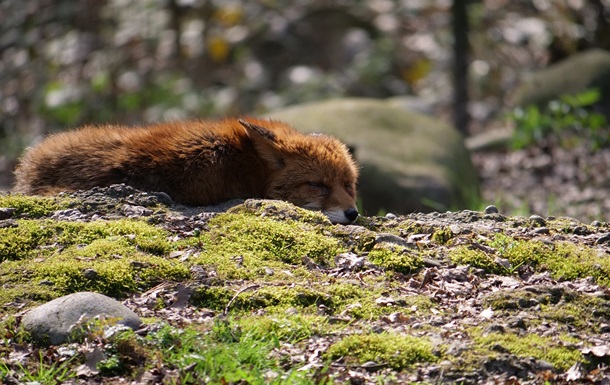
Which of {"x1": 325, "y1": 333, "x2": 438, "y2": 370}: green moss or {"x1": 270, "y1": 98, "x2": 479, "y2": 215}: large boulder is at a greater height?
{"x1": 325, "y1": 333, "x2": 438, "y2": 370}: green moss

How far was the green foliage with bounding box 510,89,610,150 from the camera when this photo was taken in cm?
1296

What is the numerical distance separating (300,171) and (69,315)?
9.28ft

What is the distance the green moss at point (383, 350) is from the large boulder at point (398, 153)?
19.7ft

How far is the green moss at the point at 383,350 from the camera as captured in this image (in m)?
4.43

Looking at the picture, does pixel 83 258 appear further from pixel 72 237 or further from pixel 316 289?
pixel 316 289

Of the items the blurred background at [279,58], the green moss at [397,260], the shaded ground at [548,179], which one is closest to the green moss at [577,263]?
the green moss at [397,260]

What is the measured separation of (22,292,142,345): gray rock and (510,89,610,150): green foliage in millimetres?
9716

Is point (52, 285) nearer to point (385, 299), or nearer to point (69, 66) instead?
point (385, 299)

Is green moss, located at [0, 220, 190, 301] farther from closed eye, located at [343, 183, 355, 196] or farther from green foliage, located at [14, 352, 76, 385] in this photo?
closed eye, located at [343, 183, 355, 196]

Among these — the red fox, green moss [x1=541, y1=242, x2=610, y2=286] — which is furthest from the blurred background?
green moss [x1=541, y1=242, x2=610, y2=286]

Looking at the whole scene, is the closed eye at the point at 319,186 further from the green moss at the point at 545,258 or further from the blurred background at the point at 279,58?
the blurred background at the point at 279,58

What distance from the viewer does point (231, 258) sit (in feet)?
18.0

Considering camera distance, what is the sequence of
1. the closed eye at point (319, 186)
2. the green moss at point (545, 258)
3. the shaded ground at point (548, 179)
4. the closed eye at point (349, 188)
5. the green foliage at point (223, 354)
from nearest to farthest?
the green foliage at point (223, 354), the green moss at point (545, 258), the closed eye at point (319, 186), the closed eye at point (349, 188), the shaded ground at point (548, 179)

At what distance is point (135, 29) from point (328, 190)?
1397 centimetres
